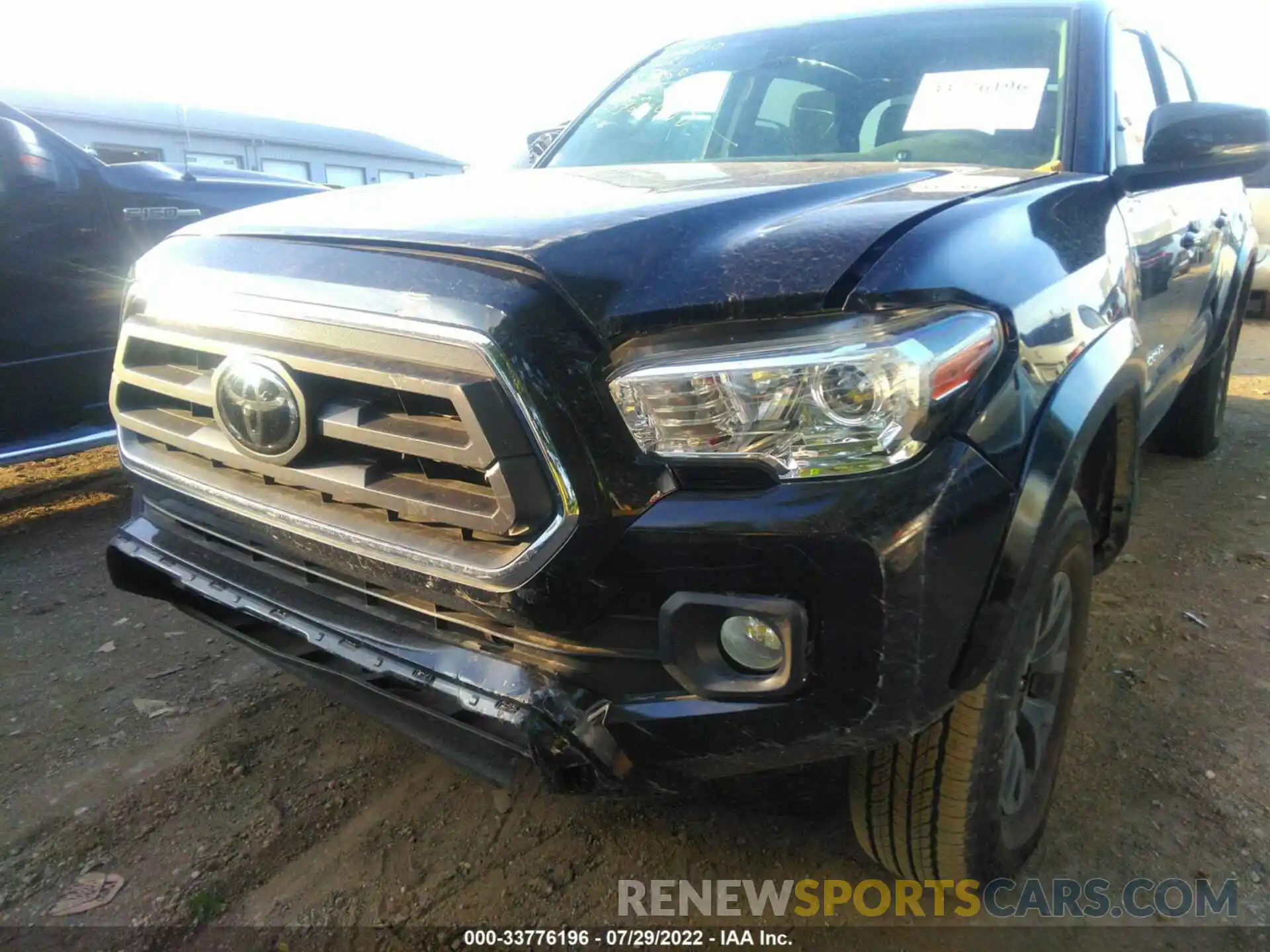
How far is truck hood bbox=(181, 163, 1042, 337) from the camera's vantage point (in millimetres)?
1482

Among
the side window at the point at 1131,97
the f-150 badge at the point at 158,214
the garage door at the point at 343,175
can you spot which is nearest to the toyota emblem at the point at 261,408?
the side window at the point at 1131,97

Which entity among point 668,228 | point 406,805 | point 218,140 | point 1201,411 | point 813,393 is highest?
point 668,228

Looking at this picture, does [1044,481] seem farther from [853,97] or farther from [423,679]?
[853,97]

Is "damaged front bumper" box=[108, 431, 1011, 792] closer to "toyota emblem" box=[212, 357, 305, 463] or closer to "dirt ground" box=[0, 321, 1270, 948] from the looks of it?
"toyota emblem" box=[212, 357, 305, 463]

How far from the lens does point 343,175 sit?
16562 mm

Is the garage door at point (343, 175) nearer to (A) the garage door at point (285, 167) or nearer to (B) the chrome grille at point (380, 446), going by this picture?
(A) the garage door at point (285, 167)

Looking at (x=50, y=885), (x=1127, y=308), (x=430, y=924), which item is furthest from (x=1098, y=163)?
(x=50, y=885)

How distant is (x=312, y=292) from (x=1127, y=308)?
1.81m

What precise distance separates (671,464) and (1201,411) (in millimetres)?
4290

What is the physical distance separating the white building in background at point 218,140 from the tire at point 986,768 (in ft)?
34.4

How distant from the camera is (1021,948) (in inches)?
73.9

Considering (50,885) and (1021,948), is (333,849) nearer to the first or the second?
(50,885)

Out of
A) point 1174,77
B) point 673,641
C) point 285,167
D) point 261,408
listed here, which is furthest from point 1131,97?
point 285,167

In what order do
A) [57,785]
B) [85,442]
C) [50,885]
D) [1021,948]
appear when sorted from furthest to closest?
1. [85,442]
2. [57,785]
3. [50,885]
4. [1021,948]
